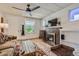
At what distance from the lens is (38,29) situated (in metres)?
Result: 2.07

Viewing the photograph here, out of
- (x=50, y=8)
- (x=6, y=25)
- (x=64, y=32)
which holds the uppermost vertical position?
(x=50, y=8)

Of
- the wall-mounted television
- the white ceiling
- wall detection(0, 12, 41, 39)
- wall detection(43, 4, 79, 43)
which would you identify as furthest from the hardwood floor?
the wall-mounted television

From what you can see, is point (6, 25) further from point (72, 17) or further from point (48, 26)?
point (72, 17)

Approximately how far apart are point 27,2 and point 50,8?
0.41 m

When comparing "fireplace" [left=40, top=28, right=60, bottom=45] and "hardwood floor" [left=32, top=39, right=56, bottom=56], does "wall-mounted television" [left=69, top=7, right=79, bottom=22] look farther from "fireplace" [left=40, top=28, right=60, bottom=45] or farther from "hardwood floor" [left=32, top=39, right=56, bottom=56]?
"hardwood floor" [left=32, top=39, right=56, bottom=56]

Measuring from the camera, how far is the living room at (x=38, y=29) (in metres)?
1.97

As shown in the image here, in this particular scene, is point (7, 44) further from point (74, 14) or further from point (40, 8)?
point (74, 14)

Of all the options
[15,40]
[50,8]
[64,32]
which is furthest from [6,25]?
[64,32]

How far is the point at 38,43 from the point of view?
2.03 metres

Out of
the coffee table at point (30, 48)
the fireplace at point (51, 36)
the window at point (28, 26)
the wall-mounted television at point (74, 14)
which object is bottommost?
the coffee table at point (30, 48)

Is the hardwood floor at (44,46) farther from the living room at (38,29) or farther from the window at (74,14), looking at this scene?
the window at (74,14)

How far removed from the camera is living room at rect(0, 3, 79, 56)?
197 centimetres

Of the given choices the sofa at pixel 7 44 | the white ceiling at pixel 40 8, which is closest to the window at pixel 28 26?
the white ceiling at pixel 40 8

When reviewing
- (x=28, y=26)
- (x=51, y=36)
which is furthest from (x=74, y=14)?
(x=28, y=26)
